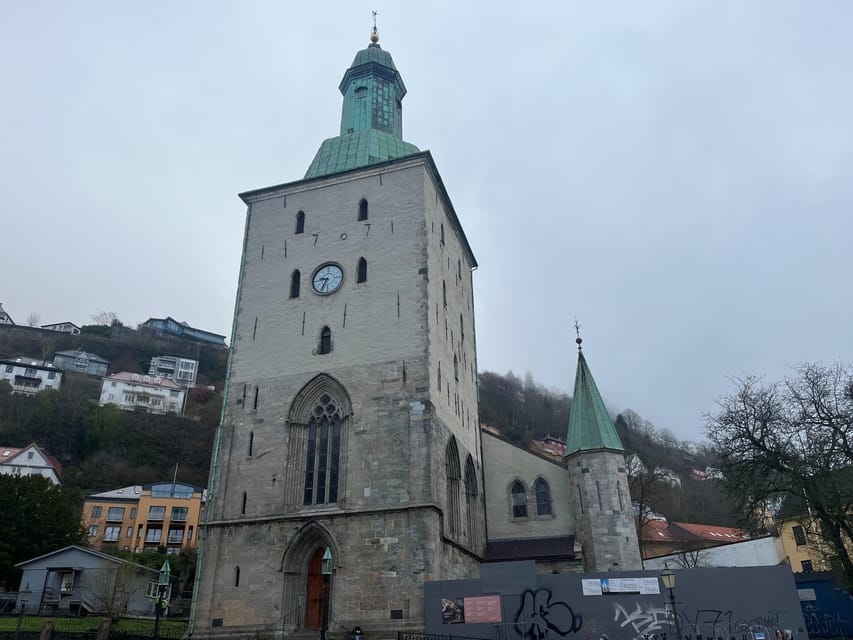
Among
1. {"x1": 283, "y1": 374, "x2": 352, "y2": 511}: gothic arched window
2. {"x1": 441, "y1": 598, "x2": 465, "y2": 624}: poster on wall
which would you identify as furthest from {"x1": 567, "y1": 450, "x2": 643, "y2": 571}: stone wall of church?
{"x1": 283, "y1": 374, "x2": 352, "y2": 511}: gothic arched window

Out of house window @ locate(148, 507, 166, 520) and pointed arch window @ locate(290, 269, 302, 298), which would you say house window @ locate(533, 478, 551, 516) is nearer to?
pointed arch window @ locate(290, 269, 302, 298)

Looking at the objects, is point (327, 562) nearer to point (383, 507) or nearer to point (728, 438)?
point (383, 507)

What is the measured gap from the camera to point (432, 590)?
768 inches

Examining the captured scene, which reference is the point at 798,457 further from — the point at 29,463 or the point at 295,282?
the point at 29,463

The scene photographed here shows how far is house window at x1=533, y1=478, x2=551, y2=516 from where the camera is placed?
2761 centimetres

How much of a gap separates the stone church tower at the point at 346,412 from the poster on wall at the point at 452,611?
0.74 m

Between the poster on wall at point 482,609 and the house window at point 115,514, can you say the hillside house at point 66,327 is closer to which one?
the house window at point 115,514

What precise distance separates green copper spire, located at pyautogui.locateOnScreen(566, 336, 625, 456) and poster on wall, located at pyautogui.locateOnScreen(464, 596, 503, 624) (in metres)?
8.98

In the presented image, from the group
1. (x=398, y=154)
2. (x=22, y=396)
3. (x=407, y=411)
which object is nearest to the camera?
(x=407, y=411)

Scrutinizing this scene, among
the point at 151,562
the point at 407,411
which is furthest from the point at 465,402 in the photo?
the point at 151,562

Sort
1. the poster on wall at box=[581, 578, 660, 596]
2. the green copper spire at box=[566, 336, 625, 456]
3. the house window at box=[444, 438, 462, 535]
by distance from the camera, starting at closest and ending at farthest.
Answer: the poster on wall at box=[581, 578, 660, 596] < the house window at box=[444, 438, 462, 535] < the green copper spire at box=[566, 336, 625, 456]

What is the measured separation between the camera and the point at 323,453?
2327cm

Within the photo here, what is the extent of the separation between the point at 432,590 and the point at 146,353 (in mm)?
107012

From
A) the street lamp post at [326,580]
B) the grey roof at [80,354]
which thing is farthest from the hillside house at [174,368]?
the street lamp post at [326,580]
